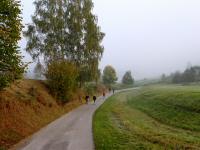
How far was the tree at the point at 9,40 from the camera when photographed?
18.7 m

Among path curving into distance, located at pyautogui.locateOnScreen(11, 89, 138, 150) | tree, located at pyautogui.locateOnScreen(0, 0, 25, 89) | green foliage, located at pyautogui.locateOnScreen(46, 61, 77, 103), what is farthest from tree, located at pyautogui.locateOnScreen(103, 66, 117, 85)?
tree, located at pyautogui.locateOnScreen(0, 0, 25, 89)

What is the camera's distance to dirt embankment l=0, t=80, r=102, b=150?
21109 millimetres

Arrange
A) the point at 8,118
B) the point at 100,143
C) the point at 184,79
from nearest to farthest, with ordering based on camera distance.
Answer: the point at 100,143 → the point at 8,118 → the point at 184,79

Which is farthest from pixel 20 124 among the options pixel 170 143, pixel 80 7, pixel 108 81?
pixel 108 81

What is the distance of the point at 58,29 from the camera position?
155 ft

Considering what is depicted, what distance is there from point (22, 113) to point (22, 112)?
22 centimetres

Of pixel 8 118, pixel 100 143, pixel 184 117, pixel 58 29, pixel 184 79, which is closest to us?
pixel 100 143

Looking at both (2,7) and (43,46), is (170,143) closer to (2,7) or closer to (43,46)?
(2,7)

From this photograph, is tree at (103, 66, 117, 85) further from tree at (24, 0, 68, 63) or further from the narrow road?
the narrow road

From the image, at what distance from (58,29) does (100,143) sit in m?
32.0

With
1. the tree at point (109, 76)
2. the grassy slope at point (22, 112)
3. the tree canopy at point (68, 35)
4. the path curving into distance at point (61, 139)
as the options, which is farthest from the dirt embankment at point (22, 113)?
the tree at point (109, 76)

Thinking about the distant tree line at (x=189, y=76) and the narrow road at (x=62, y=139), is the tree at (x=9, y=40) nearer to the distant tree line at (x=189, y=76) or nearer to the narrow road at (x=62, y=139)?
the narrow road at (x=62, y=139)

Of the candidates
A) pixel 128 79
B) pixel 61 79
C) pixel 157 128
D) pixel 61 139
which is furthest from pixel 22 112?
pixel 128 79

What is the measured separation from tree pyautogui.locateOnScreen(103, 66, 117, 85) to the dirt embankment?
263 feet
